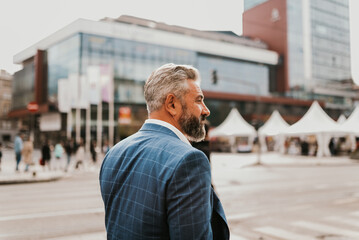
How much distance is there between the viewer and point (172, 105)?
1.64m

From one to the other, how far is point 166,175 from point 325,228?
5.35 metres

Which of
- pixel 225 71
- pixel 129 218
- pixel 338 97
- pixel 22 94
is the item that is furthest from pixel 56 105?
pixel 338 97

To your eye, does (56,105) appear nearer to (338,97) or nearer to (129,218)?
(129,218)

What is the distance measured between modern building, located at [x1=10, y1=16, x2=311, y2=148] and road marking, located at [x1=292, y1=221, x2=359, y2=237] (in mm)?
22162

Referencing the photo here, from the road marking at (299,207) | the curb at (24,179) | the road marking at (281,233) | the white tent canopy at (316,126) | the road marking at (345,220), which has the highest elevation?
the white tent canopy at (316,126)

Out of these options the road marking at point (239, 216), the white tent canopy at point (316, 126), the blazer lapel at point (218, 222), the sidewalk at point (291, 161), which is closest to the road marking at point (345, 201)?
the road marking at point (239, 216)

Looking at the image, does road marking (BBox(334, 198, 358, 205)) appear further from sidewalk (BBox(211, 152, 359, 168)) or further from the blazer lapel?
sidewalk (BBox(211, 152, 359, 168))

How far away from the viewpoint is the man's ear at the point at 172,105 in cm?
162

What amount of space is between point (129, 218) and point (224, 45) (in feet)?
188

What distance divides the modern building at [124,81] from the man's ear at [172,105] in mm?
25275

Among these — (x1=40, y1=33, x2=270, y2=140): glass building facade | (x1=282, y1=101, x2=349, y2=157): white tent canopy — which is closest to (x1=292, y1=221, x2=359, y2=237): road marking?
(x1=282, y1=101, x2=349, y2=157): white tent canopy

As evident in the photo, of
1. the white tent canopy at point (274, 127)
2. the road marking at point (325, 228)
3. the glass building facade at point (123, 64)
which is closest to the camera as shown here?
the road marking at point (325, 228)

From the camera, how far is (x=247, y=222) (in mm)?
6234

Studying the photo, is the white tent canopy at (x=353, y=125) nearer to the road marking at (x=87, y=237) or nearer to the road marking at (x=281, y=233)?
the road marking at (x=281, y=233)
